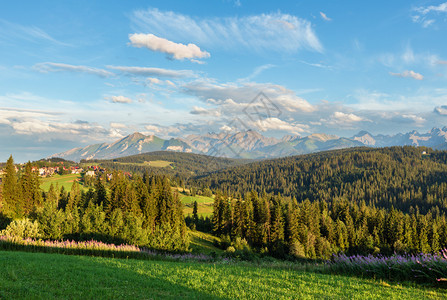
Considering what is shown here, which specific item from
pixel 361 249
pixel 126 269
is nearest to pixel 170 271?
pixel 126 269

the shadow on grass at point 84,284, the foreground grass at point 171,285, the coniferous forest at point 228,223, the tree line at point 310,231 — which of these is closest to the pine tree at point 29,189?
the coniferous forest at point 228,223

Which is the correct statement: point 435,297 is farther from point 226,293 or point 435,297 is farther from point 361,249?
point 361,249

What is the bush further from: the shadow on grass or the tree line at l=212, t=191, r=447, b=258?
the tree line at l=212, t=191, r=447, b=258

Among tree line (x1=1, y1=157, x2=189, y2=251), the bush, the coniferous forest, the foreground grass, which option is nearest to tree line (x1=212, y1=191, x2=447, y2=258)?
the coniferous forest

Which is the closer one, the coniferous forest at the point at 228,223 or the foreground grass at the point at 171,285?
the foreground grass at the point at 171,285

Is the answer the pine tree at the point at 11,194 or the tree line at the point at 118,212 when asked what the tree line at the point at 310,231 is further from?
the pine tree at the point at 11,194

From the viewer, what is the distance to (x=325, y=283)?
42.2 ft

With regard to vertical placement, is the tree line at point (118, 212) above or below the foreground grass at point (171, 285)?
below

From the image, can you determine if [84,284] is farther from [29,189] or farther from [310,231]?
[310,231]

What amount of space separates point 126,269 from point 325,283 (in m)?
10.8

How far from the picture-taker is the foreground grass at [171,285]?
960cm

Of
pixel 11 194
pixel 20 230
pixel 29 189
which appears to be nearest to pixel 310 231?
pixel 20 230

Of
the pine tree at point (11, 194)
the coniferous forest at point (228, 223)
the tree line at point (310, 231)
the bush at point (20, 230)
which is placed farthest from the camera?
the tree line at point (310, 231)

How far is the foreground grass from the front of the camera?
9.60m
